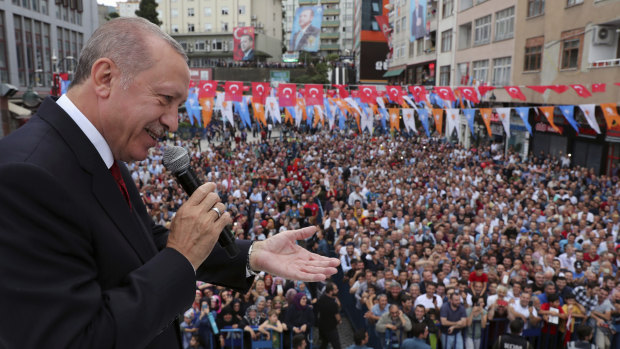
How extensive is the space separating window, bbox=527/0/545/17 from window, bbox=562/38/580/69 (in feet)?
11.0

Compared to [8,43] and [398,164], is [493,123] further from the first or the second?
[8,43]

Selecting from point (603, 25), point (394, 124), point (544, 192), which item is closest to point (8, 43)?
point (394, 124)

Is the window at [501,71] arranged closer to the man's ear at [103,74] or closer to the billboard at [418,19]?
the billboard at [418,19]

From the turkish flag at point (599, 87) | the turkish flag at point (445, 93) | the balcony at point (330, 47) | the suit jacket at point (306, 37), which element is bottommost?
the turkish flag at point (445, 93)

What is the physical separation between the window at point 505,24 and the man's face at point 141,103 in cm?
3315

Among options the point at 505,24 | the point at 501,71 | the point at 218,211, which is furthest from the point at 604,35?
the point at 218,211

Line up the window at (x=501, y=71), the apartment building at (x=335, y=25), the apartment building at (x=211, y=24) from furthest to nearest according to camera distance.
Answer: the apartment building at (x=335, y=25)
the apartment building at (x=211, y=24)
the window at (x=501, y=71)

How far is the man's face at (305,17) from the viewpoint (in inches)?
2781

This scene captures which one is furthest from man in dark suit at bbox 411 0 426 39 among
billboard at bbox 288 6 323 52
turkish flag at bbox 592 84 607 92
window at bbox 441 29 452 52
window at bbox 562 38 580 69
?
turkish flag at bbox 592 84 607 92

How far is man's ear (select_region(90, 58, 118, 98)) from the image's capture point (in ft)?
4.99

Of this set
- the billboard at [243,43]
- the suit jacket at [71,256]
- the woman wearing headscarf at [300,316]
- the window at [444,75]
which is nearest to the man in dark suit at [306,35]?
the billboard at [243,43]

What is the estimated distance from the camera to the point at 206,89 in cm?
1981

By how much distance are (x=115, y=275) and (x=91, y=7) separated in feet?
168

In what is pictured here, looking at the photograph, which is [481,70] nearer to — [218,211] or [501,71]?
[501,71]
